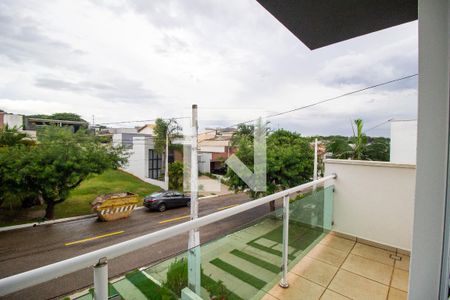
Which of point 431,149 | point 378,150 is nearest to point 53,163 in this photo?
point 431,149

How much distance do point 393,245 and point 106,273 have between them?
2.60 meters

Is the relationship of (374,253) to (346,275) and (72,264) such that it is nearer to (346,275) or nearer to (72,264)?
(346,275)

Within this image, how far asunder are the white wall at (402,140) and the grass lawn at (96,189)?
37.7 ft

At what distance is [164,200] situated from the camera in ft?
37.5

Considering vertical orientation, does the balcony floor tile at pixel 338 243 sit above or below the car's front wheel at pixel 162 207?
above

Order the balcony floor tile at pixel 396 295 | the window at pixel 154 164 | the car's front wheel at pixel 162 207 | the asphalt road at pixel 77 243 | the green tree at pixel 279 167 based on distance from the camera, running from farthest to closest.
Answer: the window at pixel 154 164
the car's front wheel at pixel 162 207
the green tree at pixel 279 167
the asphalt road at pixel 77 243
the balcony floor tile at pixel 396 295

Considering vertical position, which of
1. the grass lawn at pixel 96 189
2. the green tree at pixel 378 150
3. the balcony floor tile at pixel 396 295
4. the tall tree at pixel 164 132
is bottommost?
the grass lawn at pixel 96 189

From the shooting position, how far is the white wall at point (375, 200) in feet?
6.88

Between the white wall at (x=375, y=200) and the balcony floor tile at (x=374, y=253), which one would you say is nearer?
the balcony floor tile at (x=374, y=253)

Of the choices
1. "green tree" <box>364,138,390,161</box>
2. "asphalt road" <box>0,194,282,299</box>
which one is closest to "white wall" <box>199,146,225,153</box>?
"asphalt road" <box>0,194,282,299</box>

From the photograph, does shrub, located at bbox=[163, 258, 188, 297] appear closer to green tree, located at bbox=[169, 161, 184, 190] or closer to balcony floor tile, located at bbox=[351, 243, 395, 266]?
balcony floor tile, located at bbox=[351, 243, 395, 266]

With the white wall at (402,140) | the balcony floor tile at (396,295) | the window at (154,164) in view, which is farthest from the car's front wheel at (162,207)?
the balcony floor tile at (396,295)

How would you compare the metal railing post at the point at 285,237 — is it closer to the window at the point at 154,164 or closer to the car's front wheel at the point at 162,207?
the car's front wheel at the point at 162,207

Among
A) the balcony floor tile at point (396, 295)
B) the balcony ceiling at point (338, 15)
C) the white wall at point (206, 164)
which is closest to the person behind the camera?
the balcony ceiling at point (338, 15)
